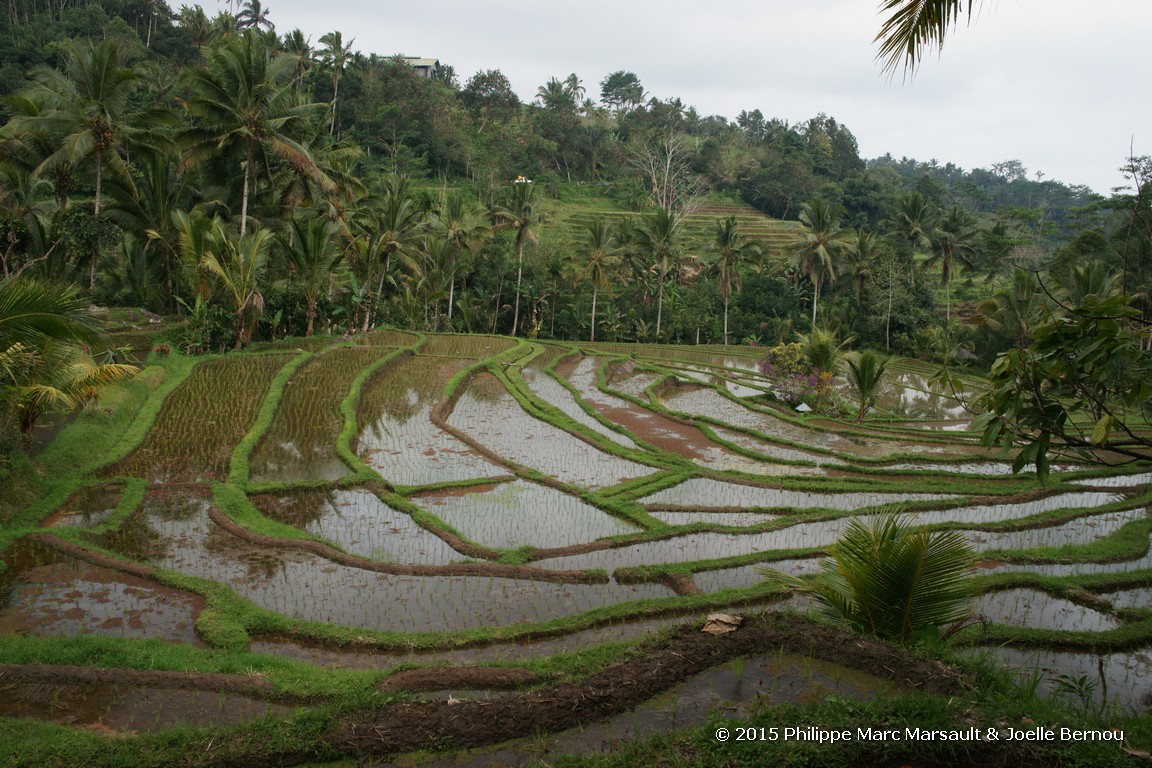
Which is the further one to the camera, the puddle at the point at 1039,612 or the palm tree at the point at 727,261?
the palm tree at the point at 727,261

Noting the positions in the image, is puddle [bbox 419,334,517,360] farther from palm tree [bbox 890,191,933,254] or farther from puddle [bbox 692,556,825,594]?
palm tree [bbox 890,191,933,254]

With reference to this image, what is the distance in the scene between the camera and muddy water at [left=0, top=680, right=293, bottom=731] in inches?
197

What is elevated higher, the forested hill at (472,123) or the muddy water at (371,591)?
the forested hill at (472,123)

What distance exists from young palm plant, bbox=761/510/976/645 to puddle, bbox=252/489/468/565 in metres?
4.53

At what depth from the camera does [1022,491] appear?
462 inches

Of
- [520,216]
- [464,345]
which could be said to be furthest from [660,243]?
[464,345]

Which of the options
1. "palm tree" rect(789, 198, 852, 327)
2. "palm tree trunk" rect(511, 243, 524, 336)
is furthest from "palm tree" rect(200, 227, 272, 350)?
"palm tree" rect(789, 198, 852, 327)

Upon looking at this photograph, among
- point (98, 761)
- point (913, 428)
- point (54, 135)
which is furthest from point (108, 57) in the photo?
point (913, 428)

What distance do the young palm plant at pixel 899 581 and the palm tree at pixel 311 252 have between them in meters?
16.9

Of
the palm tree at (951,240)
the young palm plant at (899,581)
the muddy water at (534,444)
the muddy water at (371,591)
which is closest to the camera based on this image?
the young palm plant at (899,581)

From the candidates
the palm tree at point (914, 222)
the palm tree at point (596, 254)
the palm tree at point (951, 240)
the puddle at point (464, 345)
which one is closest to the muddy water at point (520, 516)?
the puddle at point (464, 345)

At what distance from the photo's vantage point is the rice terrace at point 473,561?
17.2 feet

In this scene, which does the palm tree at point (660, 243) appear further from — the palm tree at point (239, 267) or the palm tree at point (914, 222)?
the palm tree at point (239, 267)

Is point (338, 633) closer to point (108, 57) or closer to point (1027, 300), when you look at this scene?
point (108, 57)
